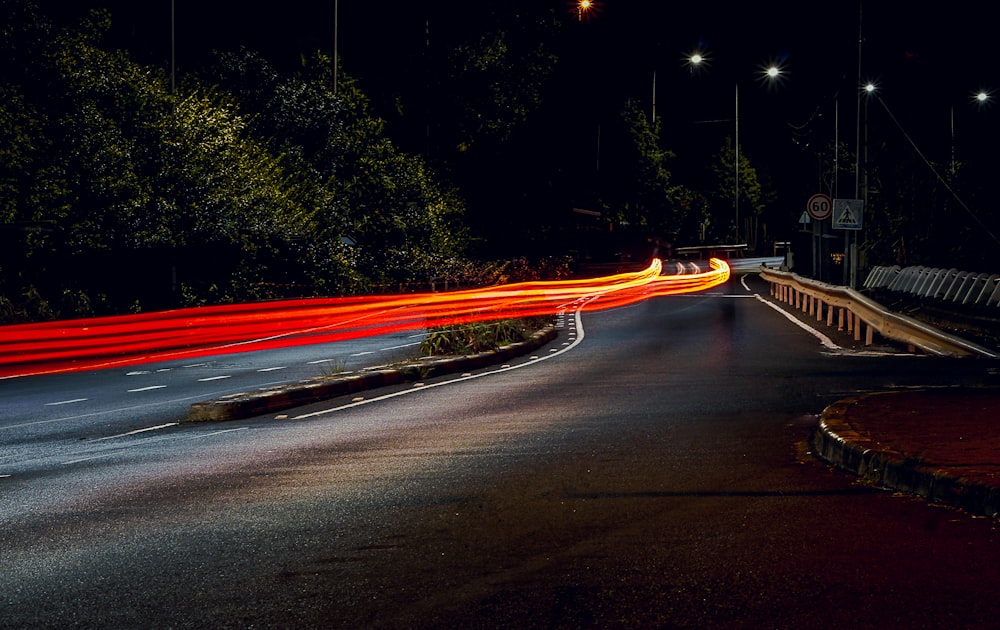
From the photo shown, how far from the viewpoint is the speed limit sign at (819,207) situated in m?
37.9

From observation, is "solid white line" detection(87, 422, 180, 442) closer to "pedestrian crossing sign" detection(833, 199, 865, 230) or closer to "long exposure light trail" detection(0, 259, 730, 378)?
"long exposure light trail" detection(0, 259, 730, 378)

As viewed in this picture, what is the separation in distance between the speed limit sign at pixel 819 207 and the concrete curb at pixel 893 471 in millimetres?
27850

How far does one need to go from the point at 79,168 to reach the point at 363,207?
13.8 metres

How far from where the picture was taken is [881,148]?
42062 mm

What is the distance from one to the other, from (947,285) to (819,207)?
23.2ft

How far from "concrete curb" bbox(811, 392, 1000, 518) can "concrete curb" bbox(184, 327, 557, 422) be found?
6.21 metres

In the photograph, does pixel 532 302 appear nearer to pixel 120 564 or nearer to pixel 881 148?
pixel 881 148

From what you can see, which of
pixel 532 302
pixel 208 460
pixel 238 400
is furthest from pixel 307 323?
pixel 208 460

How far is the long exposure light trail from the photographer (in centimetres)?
2341

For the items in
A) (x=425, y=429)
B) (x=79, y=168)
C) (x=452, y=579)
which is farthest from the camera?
(x=79, y=168)

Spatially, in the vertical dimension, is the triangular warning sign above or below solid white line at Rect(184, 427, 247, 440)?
above

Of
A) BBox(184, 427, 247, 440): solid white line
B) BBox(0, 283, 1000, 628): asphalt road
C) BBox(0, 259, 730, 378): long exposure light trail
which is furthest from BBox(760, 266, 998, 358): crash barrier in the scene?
BBox(184, 427, 247, 440): solid white line

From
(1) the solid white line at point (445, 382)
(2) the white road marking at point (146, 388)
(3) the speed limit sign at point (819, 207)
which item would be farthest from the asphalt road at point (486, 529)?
(3) the speed limit sign at point (819, 207)

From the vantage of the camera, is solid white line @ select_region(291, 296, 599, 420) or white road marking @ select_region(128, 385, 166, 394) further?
white road marking @ select_region(128, 385, 166, 394)
